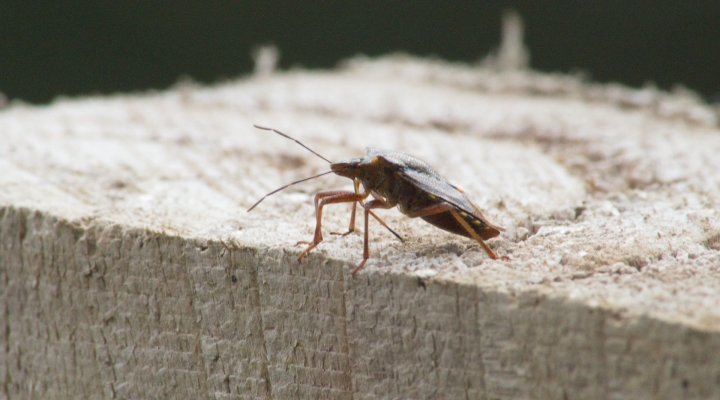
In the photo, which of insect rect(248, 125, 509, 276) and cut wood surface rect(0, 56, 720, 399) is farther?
insect rect(248, 125, 509, 276)

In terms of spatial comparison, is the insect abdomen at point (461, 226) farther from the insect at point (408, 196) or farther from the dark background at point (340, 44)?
the dark background at point (340, 44)

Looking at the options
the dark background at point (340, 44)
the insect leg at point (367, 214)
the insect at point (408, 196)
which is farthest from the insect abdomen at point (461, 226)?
the dark background at point (340, 44)

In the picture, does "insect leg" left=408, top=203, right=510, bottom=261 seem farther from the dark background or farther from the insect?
the dark background

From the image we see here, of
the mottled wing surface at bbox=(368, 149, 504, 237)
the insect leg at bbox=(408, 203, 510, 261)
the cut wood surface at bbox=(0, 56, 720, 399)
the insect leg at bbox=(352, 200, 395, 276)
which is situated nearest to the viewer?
the cut wood surface at bbox=(0, 56, 720, 399)

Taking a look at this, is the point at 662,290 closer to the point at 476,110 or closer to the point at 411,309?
the point at 411,309

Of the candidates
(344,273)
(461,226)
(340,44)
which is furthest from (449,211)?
(340,44)

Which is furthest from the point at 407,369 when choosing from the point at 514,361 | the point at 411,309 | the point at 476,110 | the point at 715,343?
the point at 476,110

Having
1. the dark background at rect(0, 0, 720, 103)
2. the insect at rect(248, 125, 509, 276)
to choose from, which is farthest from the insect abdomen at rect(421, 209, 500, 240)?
the dark background at rect(0, 0, 720, 103)
